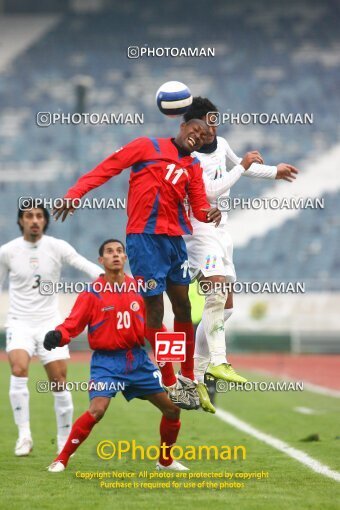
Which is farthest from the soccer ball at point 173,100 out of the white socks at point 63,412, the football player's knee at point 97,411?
the white socks at point 63,412

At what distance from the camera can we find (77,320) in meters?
8.62

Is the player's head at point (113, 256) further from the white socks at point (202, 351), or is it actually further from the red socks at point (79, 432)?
the red socks at point (79, 432)

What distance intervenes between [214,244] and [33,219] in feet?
8.53

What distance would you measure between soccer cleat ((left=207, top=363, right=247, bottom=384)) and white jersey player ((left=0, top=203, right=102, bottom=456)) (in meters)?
2.62

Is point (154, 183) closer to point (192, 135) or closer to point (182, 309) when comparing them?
point (192, 135)

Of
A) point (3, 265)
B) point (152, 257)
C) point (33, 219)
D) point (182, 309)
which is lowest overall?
point (182, 309)

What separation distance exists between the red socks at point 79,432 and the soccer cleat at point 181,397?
808 mm

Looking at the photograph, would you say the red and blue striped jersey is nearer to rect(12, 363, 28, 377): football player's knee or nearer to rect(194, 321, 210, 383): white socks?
rect(194, 321, 210, 383): white socks

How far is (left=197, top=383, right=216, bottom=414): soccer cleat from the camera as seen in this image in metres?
8.13

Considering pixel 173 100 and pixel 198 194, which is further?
pixel 198 194

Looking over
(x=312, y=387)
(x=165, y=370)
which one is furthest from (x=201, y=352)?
(x=312, y=387)

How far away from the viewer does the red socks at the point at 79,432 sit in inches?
343

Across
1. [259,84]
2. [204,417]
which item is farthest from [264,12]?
[204,417]

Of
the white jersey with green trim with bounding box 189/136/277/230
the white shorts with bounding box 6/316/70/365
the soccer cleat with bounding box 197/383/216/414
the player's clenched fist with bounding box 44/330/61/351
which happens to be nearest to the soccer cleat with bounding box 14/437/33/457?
the white shorts with bounding box 6/316/70/365
